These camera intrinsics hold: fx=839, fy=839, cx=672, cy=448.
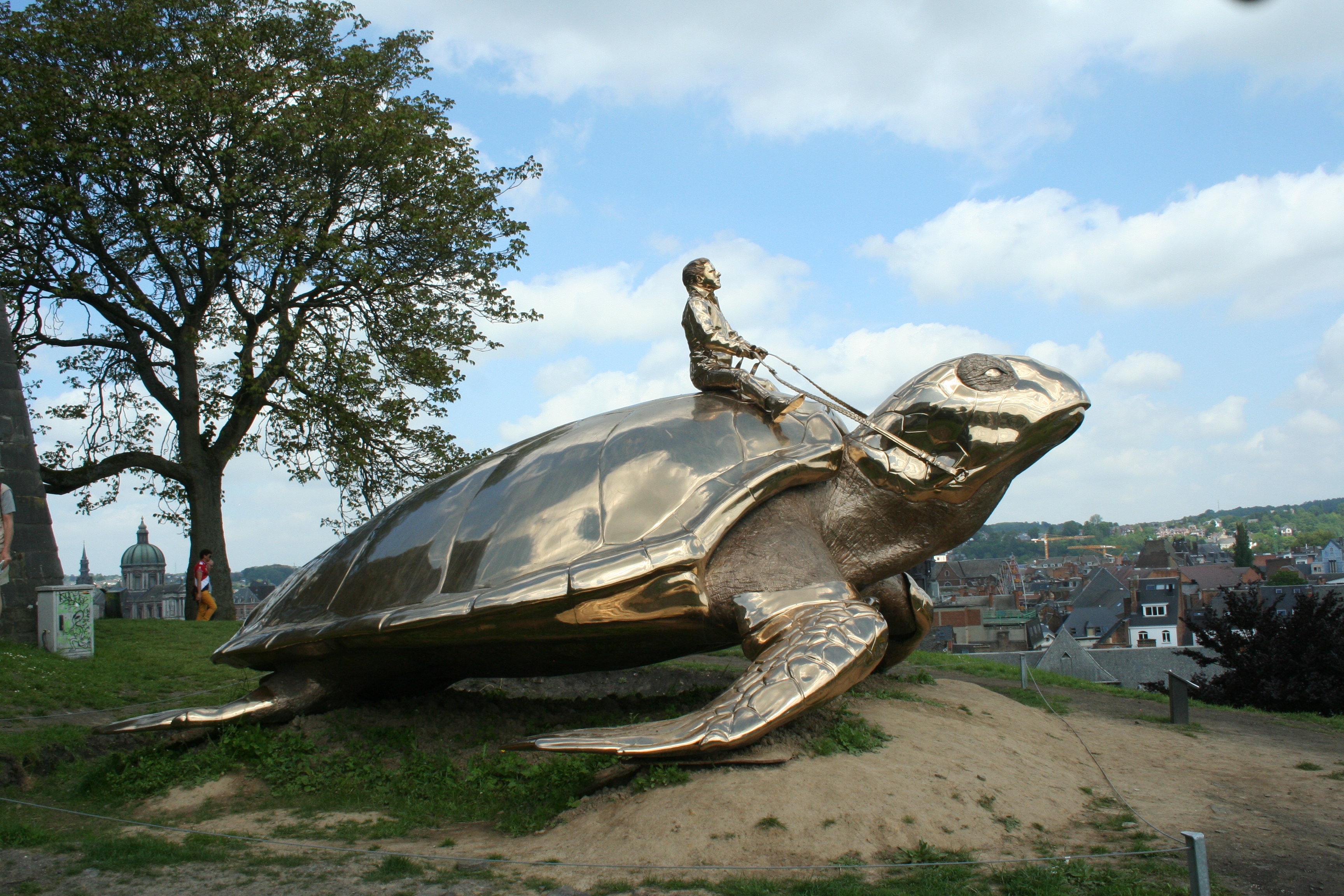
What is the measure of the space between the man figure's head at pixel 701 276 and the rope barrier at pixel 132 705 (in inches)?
200

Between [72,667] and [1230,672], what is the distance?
552 inches

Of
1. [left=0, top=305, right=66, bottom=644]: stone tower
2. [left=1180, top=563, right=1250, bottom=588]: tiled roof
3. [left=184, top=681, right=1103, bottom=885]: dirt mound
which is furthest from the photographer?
[left=1180, top=563, right=1250, bottom=588]: tiled roof

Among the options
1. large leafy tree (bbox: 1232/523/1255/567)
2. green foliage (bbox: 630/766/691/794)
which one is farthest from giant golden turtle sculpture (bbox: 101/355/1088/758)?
large leafy tree (bbox: 1232/523/1255/567)

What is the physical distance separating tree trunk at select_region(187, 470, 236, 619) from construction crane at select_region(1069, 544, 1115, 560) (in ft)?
371

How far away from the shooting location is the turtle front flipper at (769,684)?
4.28m

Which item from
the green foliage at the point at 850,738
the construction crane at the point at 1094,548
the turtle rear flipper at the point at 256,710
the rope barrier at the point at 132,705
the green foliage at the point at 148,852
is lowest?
the construction crane at the point at 1094,548

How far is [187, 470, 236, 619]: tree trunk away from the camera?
16625 mm

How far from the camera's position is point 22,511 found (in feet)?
37.8

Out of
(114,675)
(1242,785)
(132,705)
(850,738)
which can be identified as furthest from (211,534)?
(1242,785)

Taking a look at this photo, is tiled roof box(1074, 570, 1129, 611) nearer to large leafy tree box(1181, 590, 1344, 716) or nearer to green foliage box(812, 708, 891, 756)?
large leafy tree box(1181, 590, 1344, 716)

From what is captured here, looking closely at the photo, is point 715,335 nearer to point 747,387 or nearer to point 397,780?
point 747,387

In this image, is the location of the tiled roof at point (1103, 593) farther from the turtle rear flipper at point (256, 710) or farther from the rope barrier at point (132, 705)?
the turtle rear flipper at point (256, 710)

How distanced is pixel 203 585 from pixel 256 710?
11.9 metres

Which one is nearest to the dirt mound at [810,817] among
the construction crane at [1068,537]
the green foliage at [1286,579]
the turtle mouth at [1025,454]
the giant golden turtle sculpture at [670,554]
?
the giant golden turtle sculpture at [670,554]
